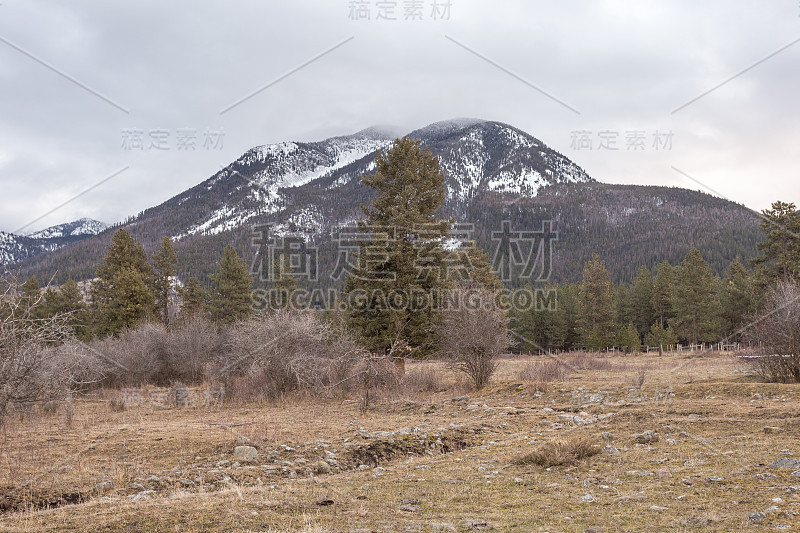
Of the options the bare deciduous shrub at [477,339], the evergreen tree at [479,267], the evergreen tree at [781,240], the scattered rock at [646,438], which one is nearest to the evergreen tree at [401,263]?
the bare deciduous shrub at [477,339]

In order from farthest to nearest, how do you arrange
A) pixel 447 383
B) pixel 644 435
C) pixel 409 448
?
pixel 447 383, pixel 409 448, pixel 644 435

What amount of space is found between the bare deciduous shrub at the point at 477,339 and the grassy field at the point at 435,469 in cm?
527

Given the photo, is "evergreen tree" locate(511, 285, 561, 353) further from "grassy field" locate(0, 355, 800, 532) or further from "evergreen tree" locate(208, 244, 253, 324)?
"grassy field" locate(0, 355, 800, 532)

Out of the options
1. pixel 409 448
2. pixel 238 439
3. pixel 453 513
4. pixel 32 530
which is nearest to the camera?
pixel 32 530

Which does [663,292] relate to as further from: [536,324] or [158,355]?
[158,355]

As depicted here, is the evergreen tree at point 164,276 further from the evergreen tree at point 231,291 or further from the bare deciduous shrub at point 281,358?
the bare deciduous shrub at point 281,358

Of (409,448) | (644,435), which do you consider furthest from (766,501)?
(409,448)

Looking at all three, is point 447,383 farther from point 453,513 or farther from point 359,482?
point 453,513

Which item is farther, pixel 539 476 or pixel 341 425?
pixel 341 425

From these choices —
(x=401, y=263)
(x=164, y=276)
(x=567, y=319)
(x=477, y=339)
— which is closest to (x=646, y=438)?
(x=477, y=339)

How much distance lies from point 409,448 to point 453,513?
4141 millimetres

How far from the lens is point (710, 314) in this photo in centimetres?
5241

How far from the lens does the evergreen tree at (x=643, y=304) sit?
6644 centimetres

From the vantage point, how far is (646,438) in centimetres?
888
